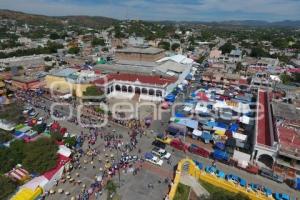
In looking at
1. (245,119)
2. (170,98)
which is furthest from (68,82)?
(245,119)

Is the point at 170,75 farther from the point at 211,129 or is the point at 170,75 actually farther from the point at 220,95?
the point at 211,129

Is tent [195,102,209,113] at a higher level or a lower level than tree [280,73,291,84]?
lower

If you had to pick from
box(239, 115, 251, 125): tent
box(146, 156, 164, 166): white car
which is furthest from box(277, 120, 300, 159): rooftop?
box(146, 156, 164, 166): white car

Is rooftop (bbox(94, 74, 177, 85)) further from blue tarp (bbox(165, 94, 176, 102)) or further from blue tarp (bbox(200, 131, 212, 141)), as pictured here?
blue tarp (bbox(200, 131, 212, 141))

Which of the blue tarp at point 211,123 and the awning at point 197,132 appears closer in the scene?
the awning at point 197,132

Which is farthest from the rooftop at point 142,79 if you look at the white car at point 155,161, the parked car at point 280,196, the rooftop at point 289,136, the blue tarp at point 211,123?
the parked car at point 280,196

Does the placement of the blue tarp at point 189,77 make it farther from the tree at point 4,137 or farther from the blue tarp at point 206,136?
the tree at point 4,137

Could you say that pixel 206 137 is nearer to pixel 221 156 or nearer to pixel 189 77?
pixel 221 156
